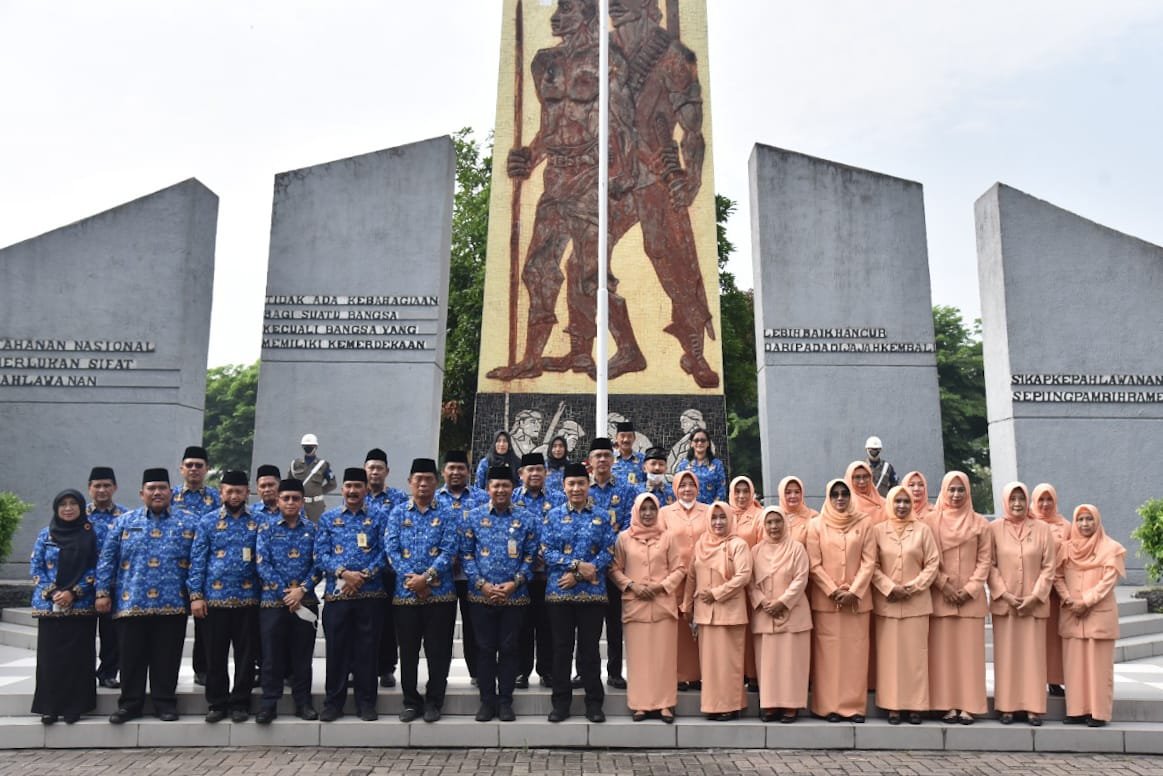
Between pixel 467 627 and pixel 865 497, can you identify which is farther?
pixel 865 497

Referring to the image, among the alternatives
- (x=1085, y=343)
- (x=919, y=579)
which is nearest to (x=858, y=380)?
(x=1085, y=343)

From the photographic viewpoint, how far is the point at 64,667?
5449 mm

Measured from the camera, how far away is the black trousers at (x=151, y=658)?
5.45m

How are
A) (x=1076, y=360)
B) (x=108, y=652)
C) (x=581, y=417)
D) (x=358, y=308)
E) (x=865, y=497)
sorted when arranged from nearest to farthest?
(x=108, y=652) → (x=865, y=497) → (x=1076, y=360) → (x=358, y=308) → (x=581, y=417)

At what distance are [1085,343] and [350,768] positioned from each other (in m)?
9.93

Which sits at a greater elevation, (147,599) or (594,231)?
(594,231)

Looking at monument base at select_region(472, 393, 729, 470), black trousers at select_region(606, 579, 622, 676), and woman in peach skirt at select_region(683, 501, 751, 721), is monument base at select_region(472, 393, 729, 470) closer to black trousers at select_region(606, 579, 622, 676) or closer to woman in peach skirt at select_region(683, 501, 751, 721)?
black trousers at select_region(606, 579, 622, 676)

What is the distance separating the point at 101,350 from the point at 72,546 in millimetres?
Result: 6227

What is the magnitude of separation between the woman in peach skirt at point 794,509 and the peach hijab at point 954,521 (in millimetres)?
809

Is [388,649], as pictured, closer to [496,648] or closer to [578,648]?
[496,648]

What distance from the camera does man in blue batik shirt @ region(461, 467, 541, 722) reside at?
216 inches

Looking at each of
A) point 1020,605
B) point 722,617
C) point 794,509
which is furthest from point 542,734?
point 1020,605

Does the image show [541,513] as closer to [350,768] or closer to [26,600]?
[350,768]

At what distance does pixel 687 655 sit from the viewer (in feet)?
19.8
